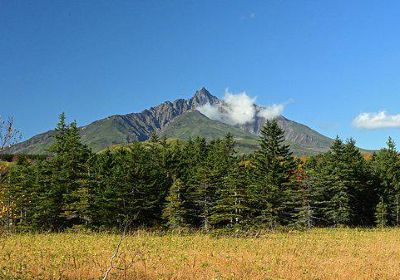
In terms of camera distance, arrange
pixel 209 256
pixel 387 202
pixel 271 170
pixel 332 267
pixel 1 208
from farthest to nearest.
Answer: pixel 387 202
pixel 271 170
pixel 209 256
pixel 332 267
pixel 1 208

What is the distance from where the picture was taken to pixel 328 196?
5206 centimetres

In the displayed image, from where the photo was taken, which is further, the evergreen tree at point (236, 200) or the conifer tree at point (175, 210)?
the conifer tree at point (175, 210)

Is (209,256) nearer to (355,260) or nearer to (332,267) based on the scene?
(332,267)

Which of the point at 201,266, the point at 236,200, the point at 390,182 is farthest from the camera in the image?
the point at 390,182

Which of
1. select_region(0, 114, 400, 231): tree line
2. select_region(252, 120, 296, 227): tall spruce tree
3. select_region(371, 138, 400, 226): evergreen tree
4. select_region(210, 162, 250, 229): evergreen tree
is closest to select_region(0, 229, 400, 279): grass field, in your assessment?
select_region(0, 114, 400, 231): tree line

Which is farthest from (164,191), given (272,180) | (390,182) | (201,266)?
(390,182)

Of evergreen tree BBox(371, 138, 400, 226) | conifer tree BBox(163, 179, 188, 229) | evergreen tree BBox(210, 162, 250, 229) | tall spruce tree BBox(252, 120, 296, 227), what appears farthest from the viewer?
evergreen tree BBox(371, 138, 400, 226)

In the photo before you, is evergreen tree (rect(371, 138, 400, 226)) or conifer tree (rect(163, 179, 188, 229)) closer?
conifer tree (rect(163, 179, 188, 229))

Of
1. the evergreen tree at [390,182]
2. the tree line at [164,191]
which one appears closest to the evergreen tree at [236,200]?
the tree line at [164,191]

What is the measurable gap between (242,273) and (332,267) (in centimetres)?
367

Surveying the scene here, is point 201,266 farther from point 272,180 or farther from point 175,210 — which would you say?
Answer: point 272,180

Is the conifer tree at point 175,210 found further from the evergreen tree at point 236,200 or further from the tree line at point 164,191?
the evergreen tree at point 236,200

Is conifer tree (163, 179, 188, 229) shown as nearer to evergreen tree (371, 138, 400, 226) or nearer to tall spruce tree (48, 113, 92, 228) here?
tall spruce tree (48, 113, 92, 228)

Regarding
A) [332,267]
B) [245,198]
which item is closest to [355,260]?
[332,267]
